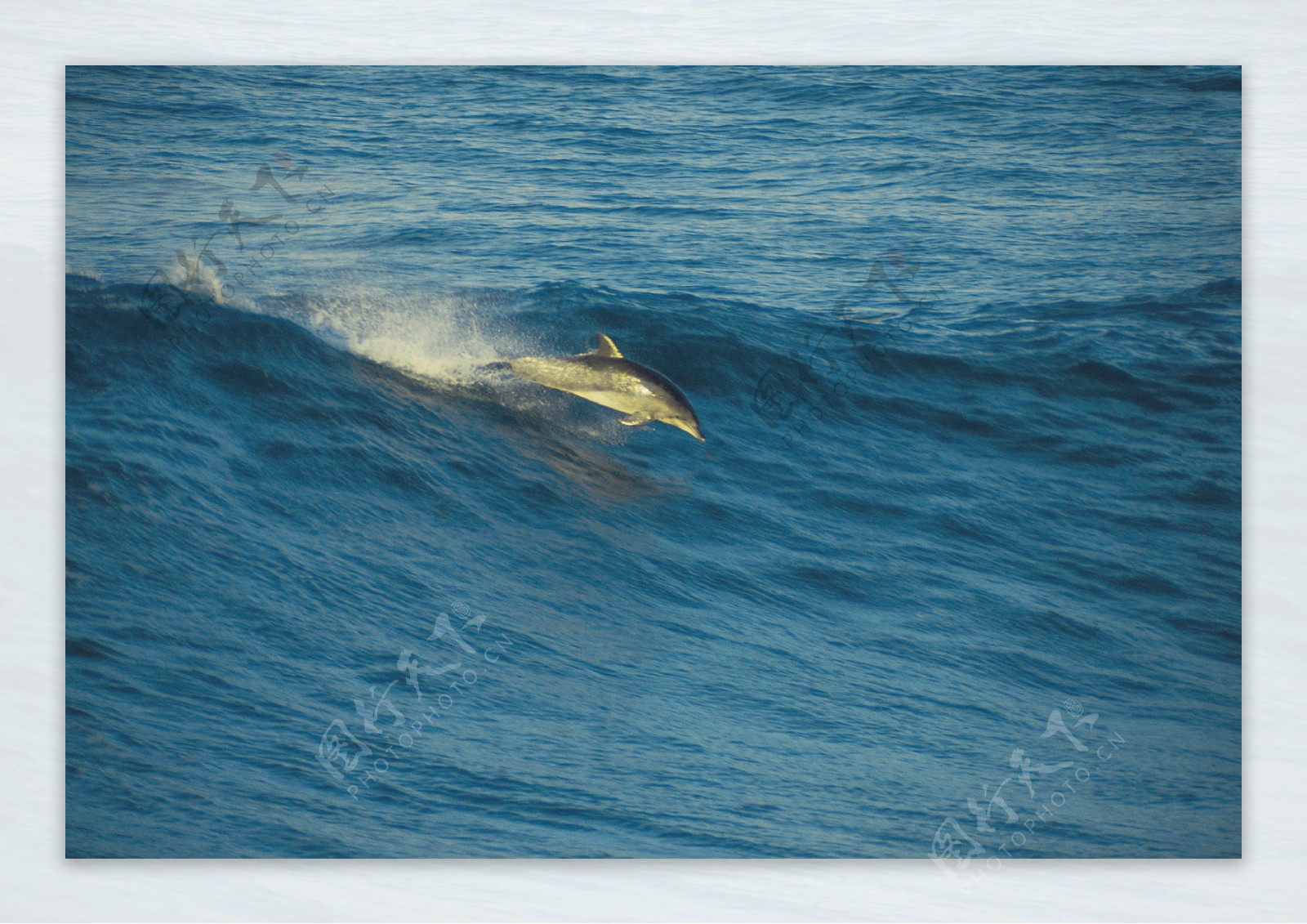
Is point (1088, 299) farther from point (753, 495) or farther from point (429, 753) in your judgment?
point (429, 753)

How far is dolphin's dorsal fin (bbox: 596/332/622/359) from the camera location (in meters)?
4.78

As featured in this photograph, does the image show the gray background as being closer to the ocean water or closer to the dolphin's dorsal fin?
the ocean water

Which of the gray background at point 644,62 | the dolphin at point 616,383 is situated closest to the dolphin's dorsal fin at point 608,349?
the dolphin at point 616,383

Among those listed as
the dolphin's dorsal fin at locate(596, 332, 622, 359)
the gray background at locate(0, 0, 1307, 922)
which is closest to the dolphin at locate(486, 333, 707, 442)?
the dolphin's dorsal fin at locate(596, 332, 622, 359)

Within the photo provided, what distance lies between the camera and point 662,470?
4996 millimetres

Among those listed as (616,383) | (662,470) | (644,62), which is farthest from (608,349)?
(644,62)

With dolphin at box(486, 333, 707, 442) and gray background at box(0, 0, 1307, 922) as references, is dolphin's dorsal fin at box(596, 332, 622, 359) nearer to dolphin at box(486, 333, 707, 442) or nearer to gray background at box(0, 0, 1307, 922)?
dolphin at box(486, 333, 707, 442)

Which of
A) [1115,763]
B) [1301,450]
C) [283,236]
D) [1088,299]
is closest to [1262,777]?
[1115,763]

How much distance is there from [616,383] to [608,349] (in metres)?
0.16

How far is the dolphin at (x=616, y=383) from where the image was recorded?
485 centimetres

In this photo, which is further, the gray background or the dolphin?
the dolphin

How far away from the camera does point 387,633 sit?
4680 millimetres

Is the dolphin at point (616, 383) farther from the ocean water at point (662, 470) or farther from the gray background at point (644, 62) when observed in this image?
the gray background at point (644, 62)

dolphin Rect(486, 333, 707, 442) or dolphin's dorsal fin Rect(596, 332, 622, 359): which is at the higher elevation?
dolphin's dorsal fin Rect(596, 332, 622, 359)
